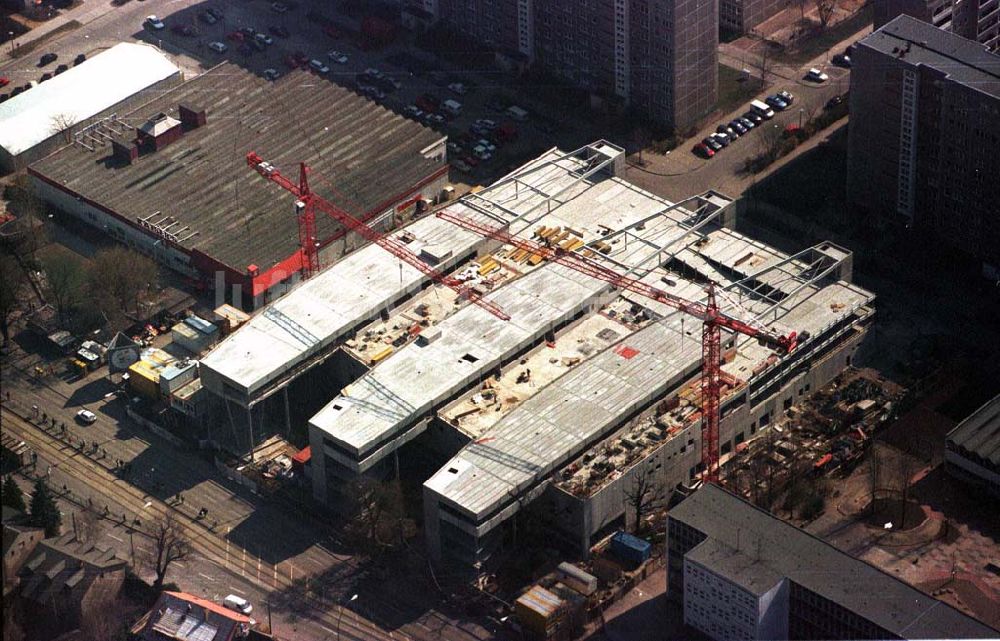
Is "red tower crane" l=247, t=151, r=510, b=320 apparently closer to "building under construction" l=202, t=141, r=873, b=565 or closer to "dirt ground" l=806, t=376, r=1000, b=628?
"building under construction" l=202, t=141, r=873, b=565

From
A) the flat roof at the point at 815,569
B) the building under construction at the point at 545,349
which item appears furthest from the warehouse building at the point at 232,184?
the flat roof at the point at 815,569

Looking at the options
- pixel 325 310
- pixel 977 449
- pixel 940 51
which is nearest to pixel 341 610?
pixel 325 310

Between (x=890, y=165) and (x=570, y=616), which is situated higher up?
(x=890, y=165)

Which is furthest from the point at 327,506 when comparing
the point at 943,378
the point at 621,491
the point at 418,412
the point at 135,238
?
the point at 943,378

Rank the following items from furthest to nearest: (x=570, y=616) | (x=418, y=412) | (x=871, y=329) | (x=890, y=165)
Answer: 1. (x=890, y=165)
2. (x=871, y=329)
3. (x=418, y=412)
4. (x=570, y=616)

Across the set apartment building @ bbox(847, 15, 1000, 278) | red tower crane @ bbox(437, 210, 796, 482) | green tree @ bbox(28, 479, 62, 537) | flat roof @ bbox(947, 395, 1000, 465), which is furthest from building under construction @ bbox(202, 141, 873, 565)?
green tree @ bbox(28, 479, 62, 537)

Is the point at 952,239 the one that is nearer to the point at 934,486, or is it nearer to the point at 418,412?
the point at 934,486
